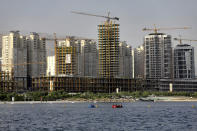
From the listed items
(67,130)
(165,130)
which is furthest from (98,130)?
(165,130)

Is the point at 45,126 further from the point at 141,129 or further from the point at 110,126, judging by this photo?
the point at 141,129

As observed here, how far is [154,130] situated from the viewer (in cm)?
9688

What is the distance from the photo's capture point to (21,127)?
10481 cm

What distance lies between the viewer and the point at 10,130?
97.6 m

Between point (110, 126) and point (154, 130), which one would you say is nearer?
point (154, 130)

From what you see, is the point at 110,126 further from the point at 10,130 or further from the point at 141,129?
the point at 10,130

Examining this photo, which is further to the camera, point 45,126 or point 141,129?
point 45,126

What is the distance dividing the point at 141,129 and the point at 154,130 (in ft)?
12.1

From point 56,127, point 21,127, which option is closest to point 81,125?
point 56,127

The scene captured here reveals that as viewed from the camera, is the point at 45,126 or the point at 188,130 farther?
the point at 45,126

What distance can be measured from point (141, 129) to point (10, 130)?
96.0ft

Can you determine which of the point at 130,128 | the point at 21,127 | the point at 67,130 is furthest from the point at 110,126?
the point at 21,127

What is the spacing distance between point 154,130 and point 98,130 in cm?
1233

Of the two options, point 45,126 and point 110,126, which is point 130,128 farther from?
point 45,126
